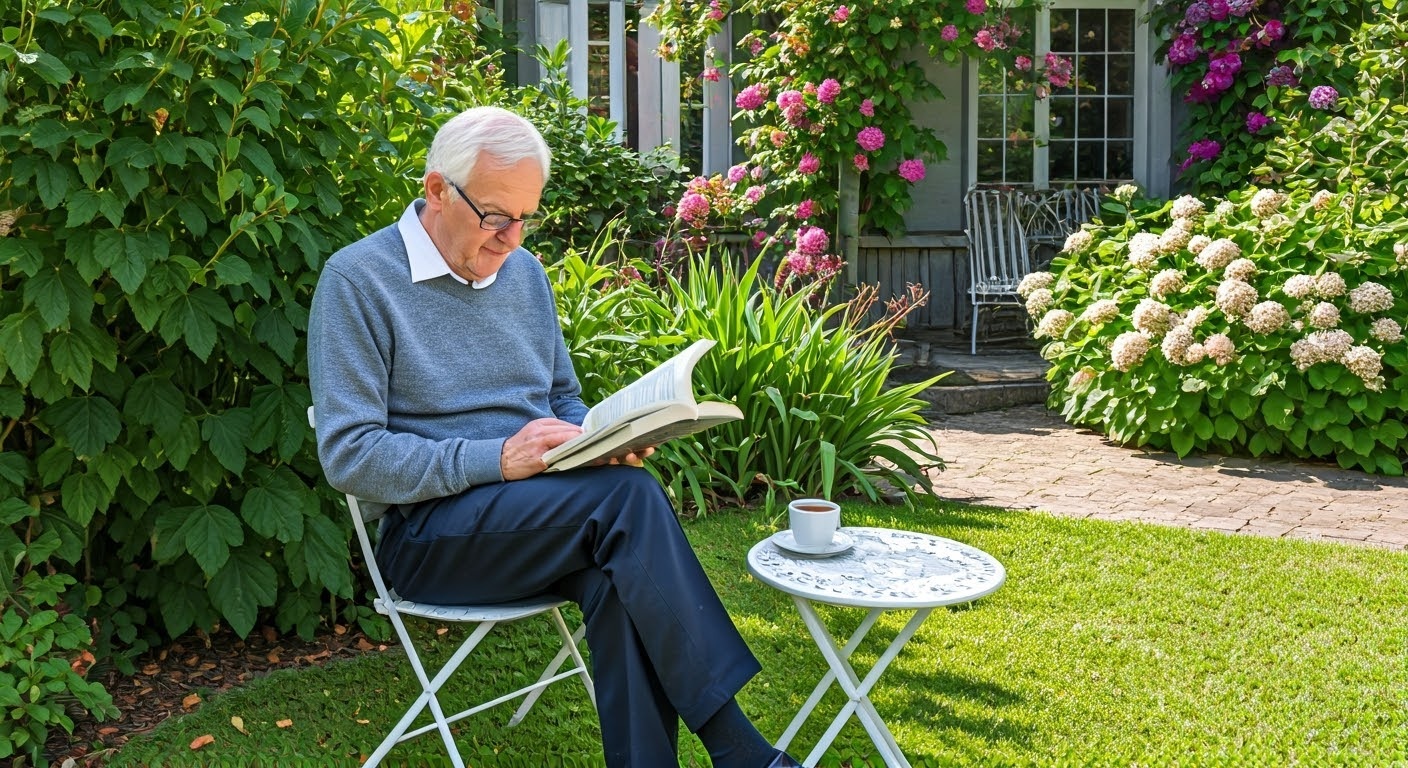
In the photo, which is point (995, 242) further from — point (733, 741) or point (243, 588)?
Answer: point (733, 741)

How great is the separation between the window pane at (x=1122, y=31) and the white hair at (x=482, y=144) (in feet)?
28.0

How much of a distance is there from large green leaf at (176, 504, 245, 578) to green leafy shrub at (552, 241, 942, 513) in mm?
1872

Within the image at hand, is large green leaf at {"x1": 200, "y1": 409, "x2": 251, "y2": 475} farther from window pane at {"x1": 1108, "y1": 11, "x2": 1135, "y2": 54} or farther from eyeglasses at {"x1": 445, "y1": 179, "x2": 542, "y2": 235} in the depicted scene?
window pane at {"x1": 1108, "y1": 11, "x2": 1135, "y2": 54}

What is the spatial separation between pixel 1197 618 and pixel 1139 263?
2986 millimetres

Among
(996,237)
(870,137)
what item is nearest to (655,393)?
(870,137)

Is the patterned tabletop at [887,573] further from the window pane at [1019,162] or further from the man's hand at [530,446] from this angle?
the window pane at [1019,162]

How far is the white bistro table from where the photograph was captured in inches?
91.0

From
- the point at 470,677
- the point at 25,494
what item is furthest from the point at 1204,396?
the point at 25,494

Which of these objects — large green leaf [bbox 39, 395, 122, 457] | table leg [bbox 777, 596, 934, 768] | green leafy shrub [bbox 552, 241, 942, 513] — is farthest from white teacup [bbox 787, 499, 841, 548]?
green leafy shrub [bbox 552, 241, 942, 513]

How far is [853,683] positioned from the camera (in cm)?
248

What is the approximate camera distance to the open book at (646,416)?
208 centimetres

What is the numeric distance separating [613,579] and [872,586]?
505mm

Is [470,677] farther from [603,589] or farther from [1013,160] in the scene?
[1013,160]

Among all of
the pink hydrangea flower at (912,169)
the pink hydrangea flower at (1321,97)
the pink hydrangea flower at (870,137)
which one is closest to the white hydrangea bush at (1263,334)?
the pink hydrangea flower at (1321,97)
